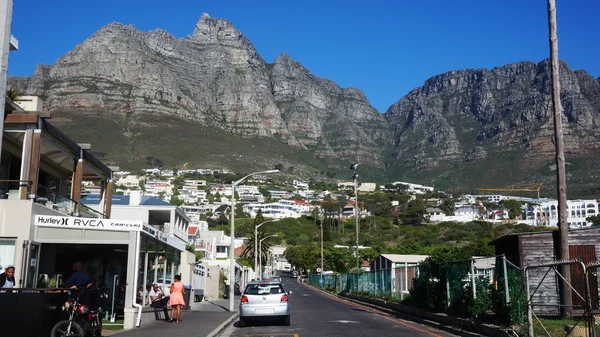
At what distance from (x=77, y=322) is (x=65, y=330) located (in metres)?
0.58

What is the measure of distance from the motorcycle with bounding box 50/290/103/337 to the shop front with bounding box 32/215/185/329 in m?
4.29

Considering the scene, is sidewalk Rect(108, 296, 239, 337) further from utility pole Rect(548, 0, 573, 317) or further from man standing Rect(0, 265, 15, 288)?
utility pole Rect(548, 0, 573, 317)

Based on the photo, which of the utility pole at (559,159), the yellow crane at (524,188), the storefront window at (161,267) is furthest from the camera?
the yellow crane at (524,188)

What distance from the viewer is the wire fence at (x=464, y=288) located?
15742 mm

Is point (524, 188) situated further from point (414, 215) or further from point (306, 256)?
point (306, 256)

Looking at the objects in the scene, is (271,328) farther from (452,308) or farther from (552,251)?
(552,251)

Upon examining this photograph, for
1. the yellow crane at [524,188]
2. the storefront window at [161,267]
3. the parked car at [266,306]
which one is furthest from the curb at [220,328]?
the yellow crane at [524,188]

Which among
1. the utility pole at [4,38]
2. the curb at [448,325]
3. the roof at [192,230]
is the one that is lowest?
the curb at [448,325]

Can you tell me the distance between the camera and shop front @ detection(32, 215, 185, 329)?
19594 millimetres

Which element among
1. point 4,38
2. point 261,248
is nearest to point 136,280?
point 4,38

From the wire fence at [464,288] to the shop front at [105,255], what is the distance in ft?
34.1

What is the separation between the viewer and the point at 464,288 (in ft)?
63.3

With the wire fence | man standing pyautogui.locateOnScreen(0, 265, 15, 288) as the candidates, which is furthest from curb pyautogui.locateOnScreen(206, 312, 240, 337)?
the wire fence

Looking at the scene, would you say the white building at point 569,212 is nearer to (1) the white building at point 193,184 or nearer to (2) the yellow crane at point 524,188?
(2) the yellow crane at point 524,188
